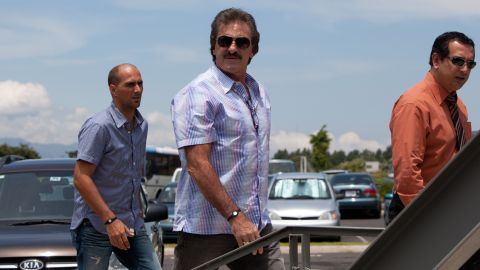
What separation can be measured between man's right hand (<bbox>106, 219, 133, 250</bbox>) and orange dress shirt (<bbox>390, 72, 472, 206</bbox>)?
5.07 feet

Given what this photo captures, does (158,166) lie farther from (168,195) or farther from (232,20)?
(232,20)

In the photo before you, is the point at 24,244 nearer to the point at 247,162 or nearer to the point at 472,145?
the point at 247,162

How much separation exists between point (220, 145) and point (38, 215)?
Answer: 13.9 feet

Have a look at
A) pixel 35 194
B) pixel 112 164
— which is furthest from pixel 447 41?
pixel 35 194

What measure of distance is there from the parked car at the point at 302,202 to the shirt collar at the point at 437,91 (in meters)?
12.1

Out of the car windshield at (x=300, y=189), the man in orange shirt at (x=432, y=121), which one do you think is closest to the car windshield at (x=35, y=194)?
the man in orange shirt at (x=432, y=121)

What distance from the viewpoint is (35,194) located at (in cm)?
795

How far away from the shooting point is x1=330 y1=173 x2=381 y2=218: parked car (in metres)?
30.5

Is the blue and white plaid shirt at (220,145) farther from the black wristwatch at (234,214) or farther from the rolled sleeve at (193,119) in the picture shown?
the black wristwatch at (234,214)

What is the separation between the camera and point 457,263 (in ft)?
6.06

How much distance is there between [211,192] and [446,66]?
1885mm

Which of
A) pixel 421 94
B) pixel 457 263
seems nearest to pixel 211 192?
pixel 421 94

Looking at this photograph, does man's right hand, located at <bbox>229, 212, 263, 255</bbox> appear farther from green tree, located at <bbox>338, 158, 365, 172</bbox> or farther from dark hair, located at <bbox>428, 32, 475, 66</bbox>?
green tree, located at <bbox>338, 158, 365, 172</bbox>

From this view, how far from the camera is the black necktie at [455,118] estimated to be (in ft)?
15.7
